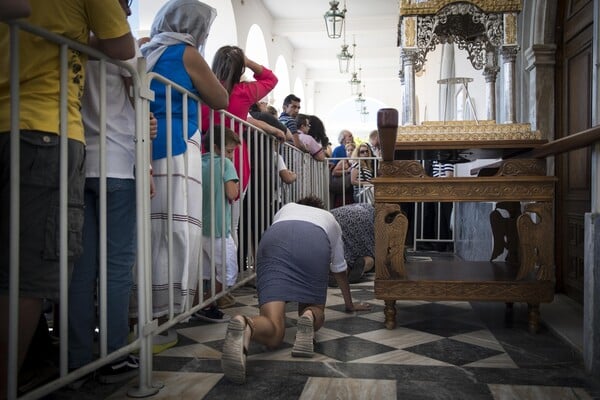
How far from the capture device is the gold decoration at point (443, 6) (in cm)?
263

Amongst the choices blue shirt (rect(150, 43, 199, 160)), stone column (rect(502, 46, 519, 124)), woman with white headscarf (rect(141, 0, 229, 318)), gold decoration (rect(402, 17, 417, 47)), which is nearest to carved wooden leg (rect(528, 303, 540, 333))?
stone column (rect(502, 46, 519, 124))

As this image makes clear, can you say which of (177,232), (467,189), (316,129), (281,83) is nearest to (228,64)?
(177,232)

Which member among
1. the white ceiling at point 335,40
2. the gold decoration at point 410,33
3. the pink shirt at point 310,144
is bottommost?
the pink shirt at point 310,144

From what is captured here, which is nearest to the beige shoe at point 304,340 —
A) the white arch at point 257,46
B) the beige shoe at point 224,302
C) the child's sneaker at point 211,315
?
the child's sneaker at point 211,315

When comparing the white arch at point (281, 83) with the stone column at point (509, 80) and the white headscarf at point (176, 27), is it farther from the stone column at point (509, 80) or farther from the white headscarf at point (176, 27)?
the white headscarf at point (176, 27)

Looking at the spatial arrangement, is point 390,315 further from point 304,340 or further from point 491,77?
point 491,77

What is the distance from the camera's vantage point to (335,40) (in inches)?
551

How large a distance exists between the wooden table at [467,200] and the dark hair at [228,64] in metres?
0.89

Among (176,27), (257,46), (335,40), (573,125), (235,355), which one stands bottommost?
(235,355)

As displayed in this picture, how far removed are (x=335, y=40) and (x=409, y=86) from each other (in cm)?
1182

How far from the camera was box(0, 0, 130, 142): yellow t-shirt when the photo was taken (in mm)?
1312

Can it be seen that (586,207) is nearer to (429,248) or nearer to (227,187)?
(227,187)

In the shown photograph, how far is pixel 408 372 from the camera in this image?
74.1 inches

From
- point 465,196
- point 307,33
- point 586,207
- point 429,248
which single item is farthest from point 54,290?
point 307,33
